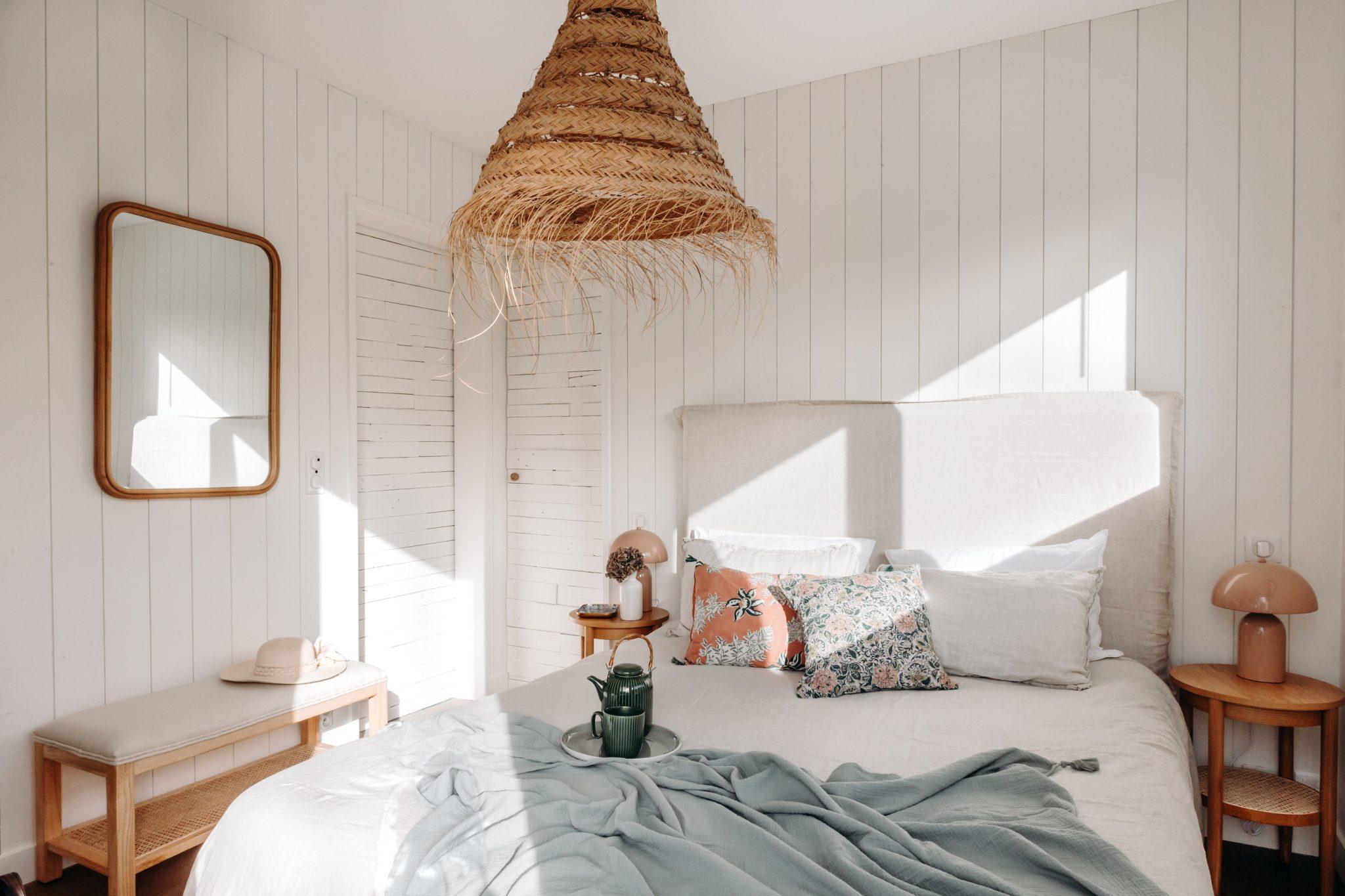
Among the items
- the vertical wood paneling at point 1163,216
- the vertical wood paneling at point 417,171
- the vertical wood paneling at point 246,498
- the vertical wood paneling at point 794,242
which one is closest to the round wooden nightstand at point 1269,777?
the vertical wood paneling at point 1163,216

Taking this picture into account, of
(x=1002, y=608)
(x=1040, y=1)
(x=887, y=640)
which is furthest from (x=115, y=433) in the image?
(x=1040, y=1)

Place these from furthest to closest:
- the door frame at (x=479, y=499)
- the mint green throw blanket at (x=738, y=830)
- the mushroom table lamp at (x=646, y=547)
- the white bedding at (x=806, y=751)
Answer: the door frame at (x=479, y=499) → the mushroom table lamp at (x=646, y=547) → the white bedding at (x=806, y=751) → the mint green throw blanket at (x=738, y=830)

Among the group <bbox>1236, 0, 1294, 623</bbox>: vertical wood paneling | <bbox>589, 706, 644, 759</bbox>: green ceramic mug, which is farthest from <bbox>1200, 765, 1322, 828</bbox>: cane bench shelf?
<bbox>589, 706, 644, 759</bbox>: green ceramic mug

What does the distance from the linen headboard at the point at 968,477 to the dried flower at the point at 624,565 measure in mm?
296

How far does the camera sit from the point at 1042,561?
258 cm

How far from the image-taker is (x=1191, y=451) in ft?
8.44

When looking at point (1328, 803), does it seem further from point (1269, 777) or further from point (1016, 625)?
point (1016, 625)

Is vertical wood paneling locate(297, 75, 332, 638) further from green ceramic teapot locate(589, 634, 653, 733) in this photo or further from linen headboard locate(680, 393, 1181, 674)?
green ceramic teapot locate(589, 634, 653, 733)

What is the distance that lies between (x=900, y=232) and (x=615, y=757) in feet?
7.48

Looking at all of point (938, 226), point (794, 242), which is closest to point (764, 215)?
→ point (794, 242)

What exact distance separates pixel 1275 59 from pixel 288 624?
3992mm

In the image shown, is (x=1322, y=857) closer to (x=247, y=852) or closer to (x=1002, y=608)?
(x=1002, y=608)

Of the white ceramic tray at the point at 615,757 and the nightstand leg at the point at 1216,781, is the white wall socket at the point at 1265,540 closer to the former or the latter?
the nightstand leg at the point at 1216,781

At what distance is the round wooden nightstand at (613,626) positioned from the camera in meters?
3.24
